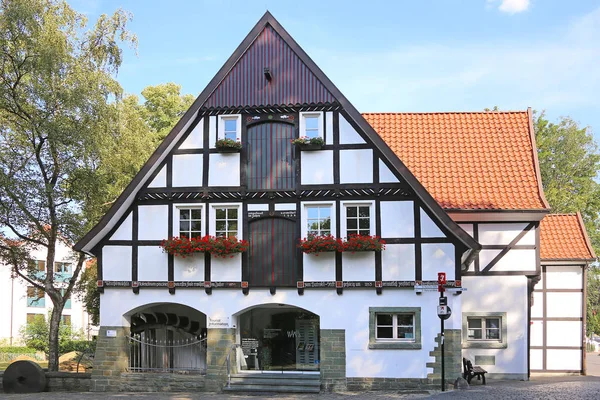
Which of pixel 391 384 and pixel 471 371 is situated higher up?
pixel 471 371

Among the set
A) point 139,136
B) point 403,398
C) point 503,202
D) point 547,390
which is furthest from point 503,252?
point 139,136

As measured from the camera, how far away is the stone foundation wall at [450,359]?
1806 cm

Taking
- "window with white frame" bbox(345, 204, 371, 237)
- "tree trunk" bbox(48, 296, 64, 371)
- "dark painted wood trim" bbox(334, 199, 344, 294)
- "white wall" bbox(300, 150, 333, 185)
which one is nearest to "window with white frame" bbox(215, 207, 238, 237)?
"white wall" bbox(300, 150, 333, 185)

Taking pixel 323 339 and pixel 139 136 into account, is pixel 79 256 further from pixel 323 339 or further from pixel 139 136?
pixel 323 339

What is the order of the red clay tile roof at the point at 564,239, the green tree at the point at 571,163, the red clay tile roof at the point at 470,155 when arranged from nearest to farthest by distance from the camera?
1. the red clay tile roof at the point at 470,155
2. the red clay tile roof at the point at 564,239
3. the green tree at the point at 571,163

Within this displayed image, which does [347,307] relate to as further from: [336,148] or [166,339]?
[166,339]

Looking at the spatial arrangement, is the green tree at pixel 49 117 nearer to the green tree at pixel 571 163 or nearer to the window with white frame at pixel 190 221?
the window with white frame at pixel 190 221

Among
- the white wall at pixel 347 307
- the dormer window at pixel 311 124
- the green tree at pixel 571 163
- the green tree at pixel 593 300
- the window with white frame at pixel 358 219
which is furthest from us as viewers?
the green tree at pixel 593 300

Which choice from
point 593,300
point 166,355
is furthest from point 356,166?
point 593,300

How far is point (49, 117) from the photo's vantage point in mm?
20828

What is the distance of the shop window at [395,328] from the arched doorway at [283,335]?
248cm

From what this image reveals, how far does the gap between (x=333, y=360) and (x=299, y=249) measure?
9.41ft

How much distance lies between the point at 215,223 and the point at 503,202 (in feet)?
25.7

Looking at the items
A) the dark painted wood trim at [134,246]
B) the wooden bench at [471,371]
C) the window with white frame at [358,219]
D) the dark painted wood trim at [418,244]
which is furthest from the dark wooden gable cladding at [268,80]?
the wooden bench at [471,371]
